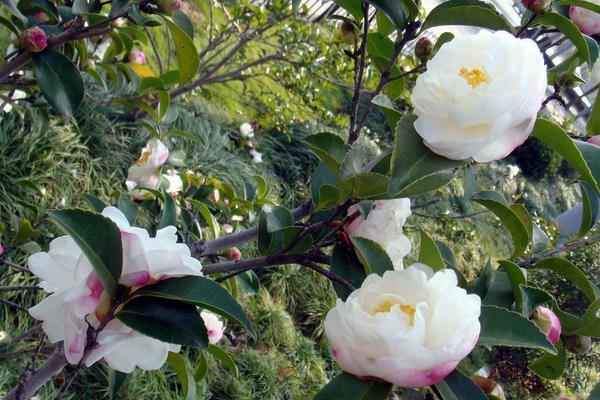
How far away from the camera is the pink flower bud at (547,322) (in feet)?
2.32

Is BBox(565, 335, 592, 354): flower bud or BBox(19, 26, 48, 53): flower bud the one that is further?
BBox(19, 26, 48, 53): flower bud

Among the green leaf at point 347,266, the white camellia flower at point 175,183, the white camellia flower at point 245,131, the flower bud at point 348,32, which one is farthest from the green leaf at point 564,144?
the white camellia flower at point 245,131

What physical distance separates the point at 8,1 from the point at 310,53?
2020 mm

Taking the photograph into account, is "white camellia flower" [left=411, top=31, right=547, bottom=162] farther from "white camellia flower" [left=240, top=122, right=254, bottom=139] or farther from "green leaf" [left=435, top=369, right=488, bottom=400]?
"white camellia flower" [left=240, top=122, right=254, bottom=139]

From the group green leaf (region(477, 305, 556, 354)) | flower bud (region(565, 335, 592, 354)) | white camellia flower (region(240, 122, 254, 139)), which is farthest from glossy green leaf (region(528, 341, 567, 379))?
white camellia flower (region(240, 122, 254, 139))

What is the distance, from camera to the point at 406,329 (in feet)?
1.55

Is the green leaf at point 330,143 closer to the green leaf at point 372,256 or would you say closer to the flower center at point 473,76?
the green leaf at point 372,256

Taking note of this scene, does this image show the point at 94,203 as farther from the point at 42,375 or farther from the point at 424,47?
the point at 424,47

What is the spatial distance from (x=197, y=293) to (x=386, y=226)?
0.29 m

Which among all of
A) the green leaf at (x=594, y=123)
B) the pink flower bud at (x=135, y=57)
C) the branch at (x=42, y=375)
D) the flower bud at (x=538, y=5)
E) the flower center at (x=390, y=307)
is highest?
the flower bud at (x=538, y=5)

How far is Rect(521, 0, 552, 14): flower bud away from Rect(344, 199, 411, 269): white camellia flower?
31 centimetres

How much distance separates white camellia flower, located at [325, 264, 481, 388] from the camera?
1.55 feet

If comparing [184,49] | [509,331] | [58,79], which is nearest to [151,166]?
[58,79]

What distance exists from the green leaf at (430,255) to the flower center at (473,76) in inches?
7.3
